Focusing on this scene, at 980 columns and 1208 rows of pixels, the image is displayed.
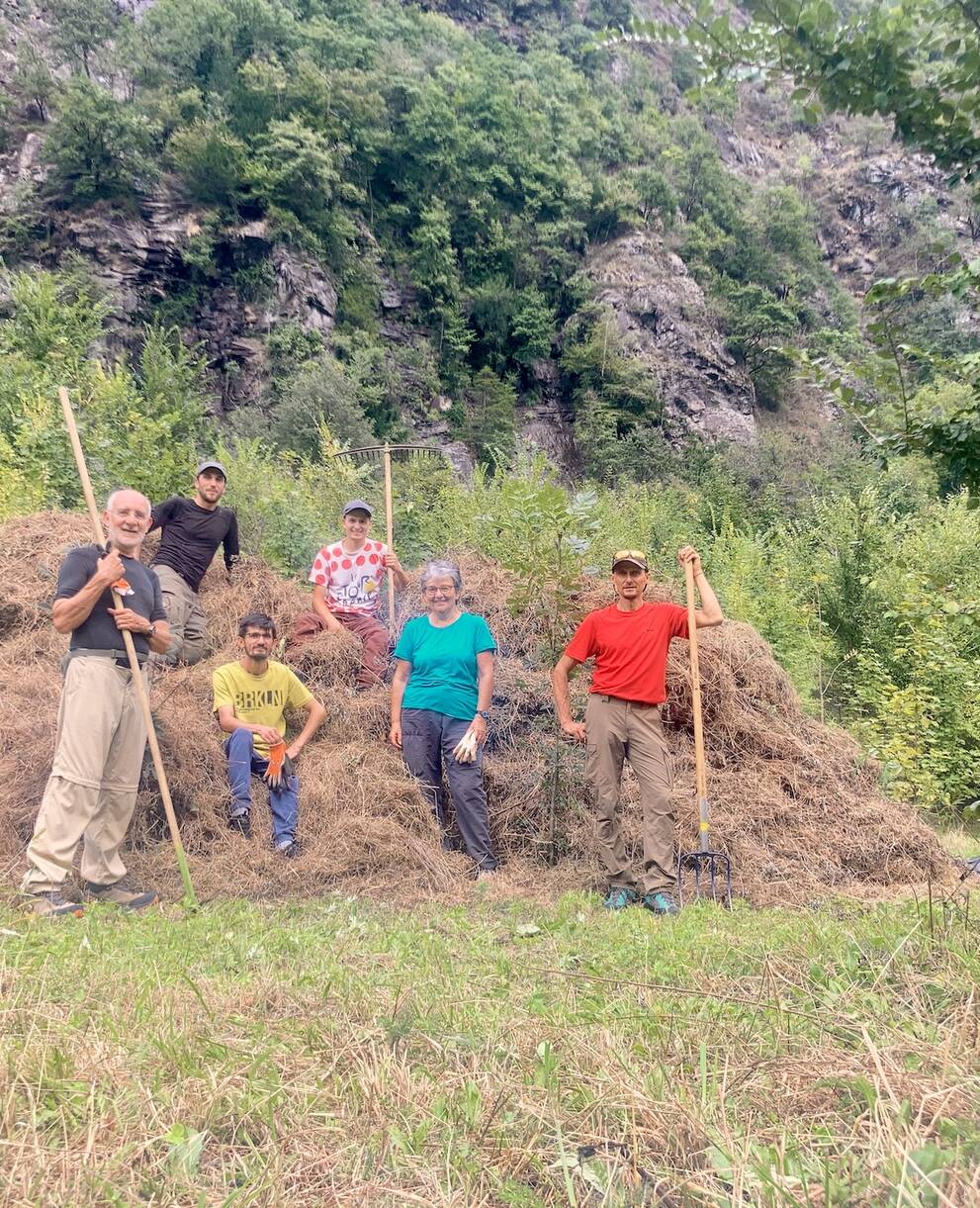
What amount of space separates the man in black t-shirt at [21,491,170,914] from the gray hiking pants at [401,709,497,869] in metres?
1.64

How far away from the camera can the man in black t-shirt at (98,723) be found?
4.01 meters

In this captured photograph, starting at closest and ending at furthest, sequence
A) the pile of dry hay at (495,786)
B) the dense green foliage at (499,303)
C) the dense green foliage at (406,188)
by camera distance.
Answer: the pile of dry hay at (495,786)
the dense green foliage at (499,303)
the dense green foliage at (406,188)

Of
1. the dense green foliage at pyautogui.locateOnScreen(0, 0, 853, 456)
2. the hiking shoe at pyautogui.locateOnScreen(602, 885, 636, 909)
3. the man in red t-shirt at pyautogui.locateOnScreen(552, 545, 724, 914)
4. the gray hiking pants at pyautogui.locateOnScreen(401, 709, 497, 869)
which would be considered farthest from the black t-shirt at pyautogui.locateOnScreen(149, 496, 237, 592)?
the dense green foliage at pyautogui.locateOnScreen(0, 0, 853, 456)

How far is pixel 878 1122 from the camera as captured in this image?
1.59 meters

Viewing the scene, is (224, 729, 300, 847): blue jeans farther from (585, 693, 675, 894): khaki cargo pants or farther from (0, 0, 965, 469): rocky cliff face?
(0, 0, 965, 469): rocky cliff face

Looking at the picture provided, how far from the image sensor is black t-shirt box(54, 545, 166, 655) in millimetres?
4133

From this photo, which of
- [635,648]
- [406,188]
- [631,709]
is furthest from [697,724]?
[406,188]

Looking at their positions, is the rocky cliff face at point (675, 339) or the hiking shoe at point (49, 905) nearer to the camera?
the hiking shoe at point (49, 905)

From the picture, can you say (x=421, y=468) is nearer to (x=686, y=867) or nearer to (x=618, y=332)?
(x=686, y=867)

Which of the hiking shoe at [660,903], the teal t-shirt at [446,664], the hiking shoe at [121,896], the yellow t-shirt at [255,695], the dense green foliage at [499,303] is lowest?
the hiking shoe at [121,896]

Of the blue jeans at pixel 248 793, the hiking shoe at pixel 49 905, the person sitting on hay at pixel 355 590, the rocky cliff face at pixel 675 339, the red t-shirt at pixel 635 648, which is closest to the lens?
the hiking shoe at pixel 49 905

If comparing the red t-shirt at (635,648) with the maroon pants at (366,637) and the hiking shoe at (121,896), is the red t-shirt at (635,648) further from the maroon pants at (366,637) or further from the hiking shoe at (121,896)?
the hiking shoe at (121,896)

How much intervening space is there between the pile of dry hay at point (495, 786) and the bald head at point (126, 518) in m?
1.51

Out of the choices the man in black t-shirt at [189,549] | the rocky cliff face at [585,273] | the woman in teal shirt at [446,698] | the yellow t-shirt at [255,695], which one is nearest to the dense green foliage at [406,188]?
the rocky cliff face at [585,273]
